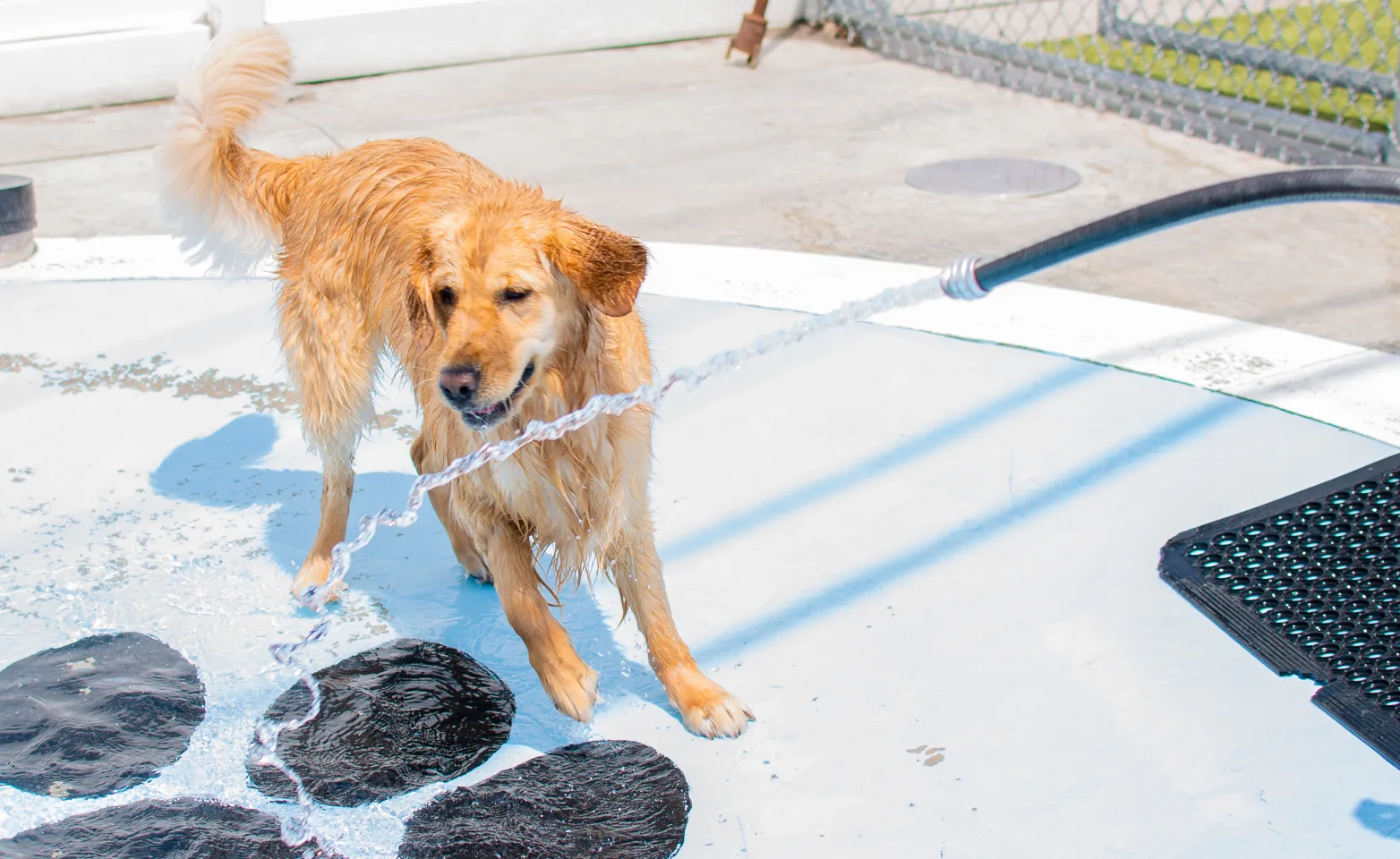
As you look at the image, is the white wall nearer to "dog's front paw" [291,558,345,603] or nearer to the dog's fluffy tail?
the dog's fluffy tail

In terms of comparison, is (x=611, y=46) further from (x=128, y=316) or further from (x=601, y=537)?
(x=601, y=537)

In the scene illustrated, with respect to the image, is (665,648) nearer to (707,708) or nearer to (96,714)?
(707,708)

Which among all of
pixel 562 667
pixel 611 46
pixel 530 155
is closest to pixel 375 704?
pixel 562 667

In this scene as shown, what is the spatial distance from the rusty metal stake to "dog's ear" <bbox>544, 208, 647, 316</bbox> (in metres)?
6.79

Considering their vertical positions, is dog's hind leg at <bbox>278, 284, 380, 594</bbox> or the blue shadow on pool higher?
dog's hind leg at <bbox>278, 284, 380, 594</bbox>

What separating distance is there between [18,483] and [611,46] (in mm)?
6494

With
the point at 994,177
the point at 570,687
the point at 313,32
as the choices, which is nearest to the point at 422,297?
the point at 570,687

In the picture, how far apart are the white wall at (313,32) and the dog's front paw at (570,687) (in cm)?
576

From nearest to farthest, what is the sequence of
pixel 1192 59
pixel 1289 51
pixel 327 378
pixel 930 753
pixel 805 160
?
1. pixel 930 753
2. pixel 327 378
3. pixel 805 160
4. pixel 1289 51
5. pixel 1192 59

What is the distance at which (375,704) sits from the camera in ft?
9.63

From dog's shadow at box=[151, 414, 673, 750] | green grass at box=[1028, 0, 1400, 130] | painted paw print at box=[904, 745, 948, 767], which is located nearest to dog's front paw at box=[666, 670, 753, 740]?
dog's shadow at box=[151, 414, 673, 750]

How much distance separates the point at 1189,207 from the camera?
96.2 inches

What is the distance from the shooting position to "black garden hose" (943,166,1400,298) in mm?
2252

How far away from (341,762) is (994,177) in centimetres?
500
